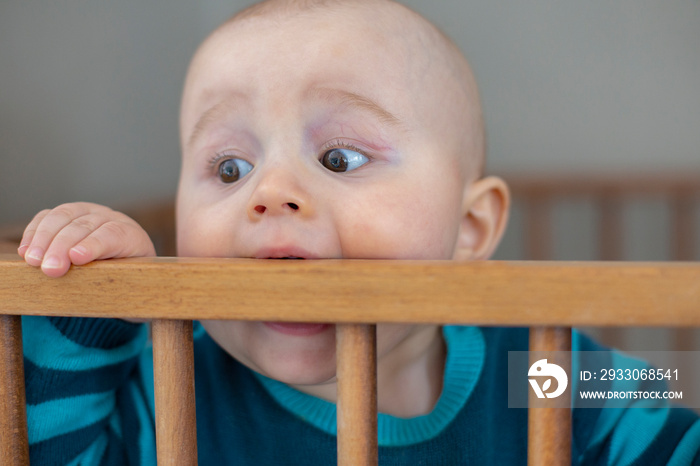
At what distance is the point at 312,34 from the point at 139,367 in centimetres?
45

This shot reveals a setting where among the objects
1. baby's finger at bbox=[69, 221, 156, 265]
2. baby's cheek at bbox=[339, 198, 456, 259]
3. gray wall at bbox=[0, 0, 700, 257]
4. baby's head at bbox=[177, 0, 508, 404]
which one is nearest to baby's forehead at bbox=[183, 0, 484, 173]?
baby's head at bbox=[177, 0, 508, 404]

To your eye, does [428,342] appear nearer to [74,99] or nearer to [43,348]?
[43,348]

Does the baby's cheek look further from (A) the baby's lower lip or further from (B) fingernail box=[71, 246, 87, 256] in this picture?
(B) fingernail box=[71, 246, 87, 256]

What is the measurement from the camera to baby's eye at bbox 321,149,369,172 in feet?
2.36

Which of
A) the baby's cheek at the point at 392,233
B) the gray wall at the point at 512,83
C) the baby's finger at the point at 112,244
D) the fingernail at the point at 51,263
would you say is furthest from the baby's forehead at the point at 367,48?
the gray wall at the point at 512,83

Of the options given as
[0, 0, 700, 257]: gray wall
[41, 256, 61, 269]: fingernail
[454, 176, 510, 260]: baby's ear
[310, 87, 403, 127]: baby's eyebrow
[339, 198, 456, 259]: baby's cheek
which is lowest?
[41, 256, 61, 269]: fingernail

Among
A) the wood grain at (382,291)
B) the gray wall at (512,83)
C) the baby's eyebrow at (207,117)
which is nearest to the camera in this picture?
the wood grain at (382,291)

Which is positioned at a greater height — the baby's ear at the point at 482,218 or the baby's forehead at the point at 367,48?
the baby's forehead at the point at 367,48

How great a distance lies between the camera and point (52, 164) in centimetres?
125

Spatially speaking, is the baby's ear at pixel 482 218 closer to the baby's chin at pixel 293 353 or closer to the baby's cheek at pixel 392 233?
the baby's cheek at pixel 392 233

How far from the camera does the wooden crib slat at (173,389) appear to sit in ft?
1.58

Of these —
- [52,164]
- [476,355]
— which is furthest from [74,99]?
[476,355]

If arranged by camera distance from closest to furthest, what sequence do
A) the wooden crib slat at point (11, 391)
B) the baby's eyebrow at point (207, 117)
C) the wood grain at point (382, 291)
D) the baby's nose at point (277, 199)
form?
the wood grain at point (382, 291), the wooden crib slat at point (11, 391), the baby's nose at point (277, 199), the baby's eyebrow at point (207, 117)

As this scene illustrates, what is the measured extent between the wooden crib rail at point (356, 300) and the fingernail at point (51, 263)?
1cm
